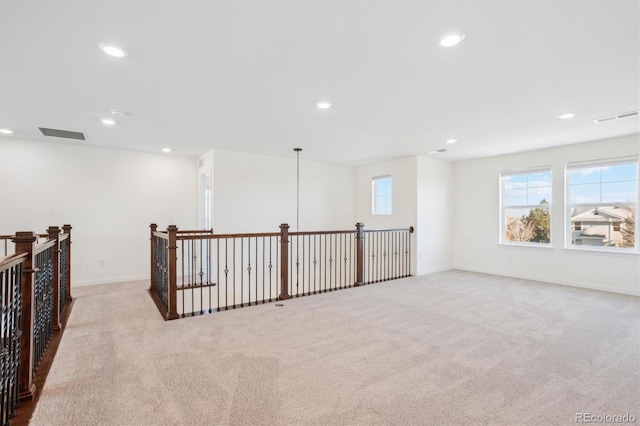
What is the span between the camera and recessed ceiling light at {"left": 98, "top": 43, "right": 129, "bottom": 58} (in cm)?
223

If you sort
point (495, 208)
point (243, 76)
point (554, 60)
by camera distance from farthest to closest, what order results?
1. point (495, 208)
2. point (243, 76)
3. point (554, 60)

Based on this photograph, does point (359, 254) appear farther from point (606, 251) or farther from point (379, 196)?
point (606, 251)

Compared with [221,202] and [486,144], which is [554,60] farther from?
[221,202]

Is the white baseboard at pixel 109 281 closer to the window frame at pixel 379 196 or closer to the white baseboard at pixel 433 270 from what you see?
the window frame at pixel 379 196

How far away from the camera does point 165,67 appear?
2.58 meters

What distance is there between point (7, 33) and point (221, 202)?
3780mm

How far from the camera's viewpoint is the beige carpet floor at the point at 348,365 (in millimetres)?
1938

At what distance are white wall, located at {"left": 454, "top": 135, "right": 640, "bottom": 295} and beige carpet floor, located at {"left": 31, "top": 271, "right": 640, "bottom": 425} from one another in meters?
0.94

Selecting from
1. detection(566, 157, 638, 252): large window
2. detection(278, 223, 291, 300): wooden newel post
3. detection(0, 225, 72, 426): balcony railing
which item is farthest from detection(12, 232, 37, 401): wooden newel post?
detection(566, 157, 638, 252): large window

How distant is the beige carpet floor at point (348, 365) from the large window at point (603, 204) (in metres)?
1.25

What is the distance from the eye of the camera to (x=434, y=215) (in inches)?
260

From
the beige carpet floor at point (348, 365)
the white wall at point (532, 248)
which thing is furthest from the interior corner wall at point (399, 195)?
the beige carpet floor at point (348, 365)

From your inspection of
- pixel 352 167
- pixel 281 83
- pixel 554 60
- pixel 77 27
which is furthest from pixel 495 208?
pixel 77 27

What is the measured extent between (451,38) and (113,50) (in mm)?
2386
